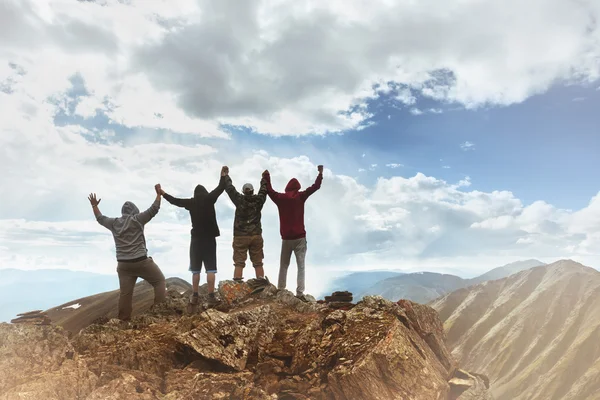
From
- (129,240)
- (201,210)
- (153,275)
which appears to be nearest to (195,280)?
(153,275)

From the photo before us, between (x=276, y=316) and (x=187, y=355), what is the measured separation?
13.2 feet

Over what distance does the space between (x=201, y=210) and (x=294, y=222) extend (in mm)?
4547

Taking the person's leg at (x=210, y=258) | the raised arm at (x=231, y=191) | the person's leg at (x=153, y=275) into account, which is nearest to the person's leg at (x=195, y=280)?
the person's leg at (x=210, y=258)

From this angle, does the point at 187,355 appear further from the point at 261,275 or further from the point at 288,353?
the point at 261,275

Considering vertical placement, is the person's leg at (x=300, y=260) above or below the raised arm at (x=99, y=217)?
below

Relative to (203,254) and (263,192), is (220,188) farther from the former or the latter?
(203,254)

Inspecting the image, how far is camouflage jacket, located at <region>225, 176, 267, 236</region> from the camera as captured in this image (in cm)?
2088

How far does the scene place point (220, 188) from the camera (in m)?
20.5

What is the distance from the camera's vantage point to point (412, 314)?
60.0 ft

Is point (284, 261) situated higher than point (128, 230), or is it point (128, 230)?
point (128, 230)

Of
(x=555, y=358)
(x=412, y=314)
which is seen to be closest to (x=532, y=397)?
(x=555, y=358)

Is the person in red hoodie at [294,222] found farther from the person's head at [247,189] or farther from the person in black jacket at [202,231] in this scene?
the person in black jacket at [202,231]

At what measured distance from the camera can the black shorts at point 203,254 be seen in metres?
19.9

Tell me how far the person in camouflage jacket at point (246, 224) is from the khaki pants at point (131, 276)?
392 cm
